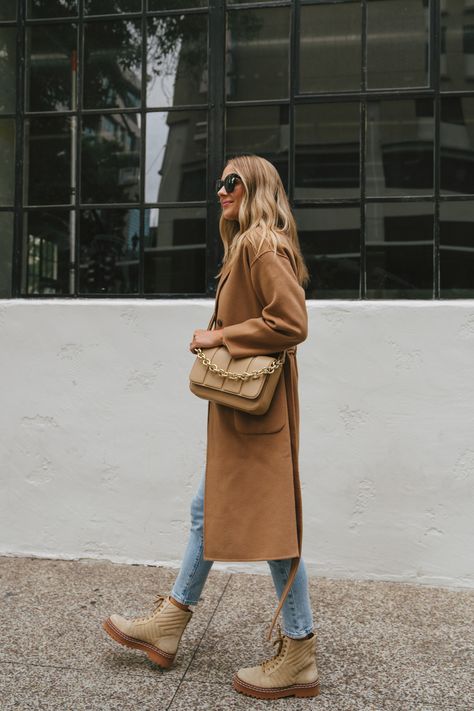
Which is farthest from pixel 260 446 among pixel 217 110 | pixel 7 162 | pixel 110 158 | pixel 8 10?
pixel 8 10

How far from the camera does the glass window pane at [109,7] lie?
4141mm

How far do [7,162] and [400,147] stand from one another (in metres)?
2.34

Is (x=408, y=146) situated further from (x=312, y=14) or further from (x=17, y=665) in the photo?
(x=17, y=665)

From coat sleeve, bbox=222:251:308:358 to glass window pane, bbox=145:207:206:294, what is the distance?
1.61 metres

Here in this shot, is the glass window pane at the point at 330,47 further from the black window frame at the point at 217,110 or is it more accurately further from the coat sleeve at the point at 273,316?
the coat sleeve at the point at 273,316

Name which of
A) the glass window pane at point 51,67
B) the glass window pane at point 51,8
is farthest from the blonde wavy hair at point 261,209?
the glass window pane at point 51,8

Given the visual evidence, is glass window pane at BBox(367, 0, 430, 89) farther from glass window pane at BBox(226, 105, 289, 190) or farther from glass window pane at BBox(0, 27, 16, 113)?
glass window pane at BBox(0, 27, 16, 113)

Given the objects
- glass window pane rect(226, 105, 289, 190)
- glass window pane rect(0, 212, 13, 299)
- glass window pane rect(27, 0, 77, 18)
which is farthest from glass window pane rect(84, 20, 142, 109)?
glass window pane rect(0, 212, 13, 299)

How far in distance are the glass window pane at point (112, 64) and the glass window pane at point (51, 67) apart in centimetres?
9

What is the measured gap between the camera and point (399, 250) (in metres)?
3.88

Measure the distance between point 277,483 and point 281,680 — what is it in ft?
2.35

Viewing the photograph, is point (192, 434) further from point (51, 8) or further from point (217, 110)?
point (51, 8)

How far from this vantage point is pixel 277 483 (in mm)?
2471

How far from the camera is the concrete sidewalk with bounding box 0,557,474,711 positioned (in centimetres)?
249
